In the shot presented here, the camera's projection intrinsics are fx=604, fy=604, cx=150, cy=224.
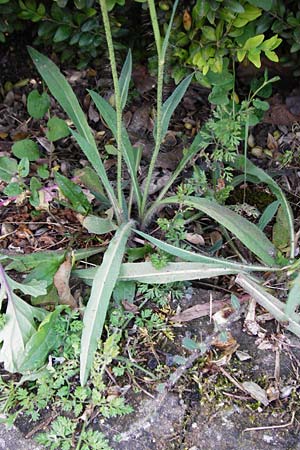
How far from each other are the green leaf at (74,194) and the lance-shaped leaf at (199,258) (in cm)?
29

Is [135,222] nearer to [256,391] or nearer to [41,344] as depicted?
[41,344]

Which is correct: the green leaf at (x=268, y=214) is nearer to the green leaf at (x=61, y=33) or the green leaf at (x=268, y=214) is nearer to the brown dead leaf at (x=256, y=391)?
the brown dead leaf at (x=256, y=391)

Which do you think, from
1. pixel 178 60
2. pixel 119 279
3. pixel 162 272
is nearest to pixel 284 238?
pixel 162 272

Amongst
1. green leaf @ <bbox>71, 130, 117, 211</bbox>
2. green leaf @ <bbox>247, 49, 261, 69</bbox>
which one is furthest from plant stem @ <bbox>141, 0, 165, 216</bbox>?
green leaf @ <bbox>247, 49, 261, 69</bbox>

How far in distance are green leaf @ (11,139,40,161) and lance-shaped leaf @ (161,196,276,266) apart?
0.59m

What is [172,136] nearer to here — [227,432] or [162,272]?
[162,272]

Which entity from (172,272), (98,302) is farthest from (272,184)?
(98,302)

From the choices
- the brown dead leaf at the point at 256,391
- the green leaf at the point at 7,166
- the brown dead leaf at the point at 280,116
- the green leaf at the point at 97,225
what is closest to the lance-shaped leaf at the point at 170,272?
the green leaf at the point at 97,225

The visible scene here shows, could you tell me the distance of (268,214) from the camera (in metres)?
2.08

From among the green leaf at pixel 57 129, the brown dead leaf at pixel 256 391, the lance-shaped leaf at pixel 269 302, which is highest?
the green leaf at pixel 57 129

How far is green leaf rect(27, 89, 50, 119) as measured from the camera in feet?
7.25

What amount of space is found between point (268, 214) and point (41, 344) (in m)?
0.88

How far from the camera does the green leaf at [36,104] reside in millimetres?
2211

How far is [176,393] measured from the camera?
177 cm
